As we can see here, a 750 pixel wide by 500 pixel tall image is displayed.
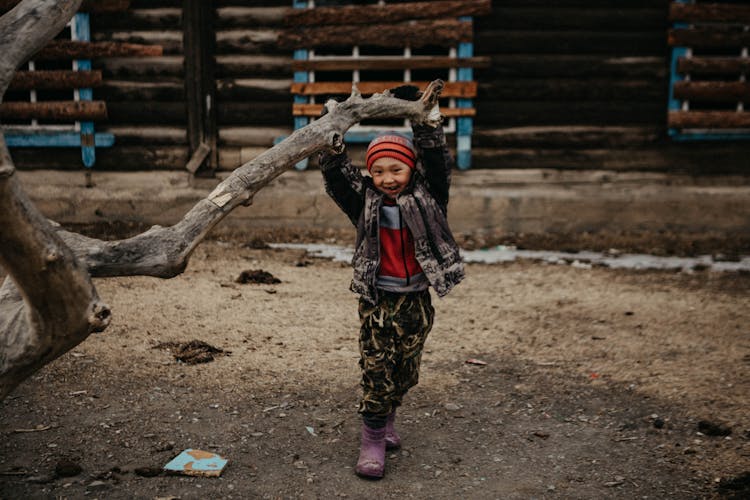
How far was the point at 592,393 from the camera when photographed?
4.18m

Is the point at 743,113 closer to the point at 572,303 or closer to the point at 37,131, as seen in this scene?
the point at 572,303

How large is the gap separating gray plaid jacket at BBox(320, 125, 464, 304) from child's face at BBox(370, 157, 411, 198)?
0.13ft

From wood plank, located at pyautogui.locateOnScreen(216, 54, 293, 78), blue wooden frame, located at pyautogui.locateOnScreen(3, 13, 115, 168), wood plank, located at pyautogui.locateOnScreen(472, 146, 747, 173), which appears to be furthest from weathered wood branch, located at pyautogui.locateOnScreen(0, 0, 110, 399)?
wood plank, located at pyautogui.locateOnScreen(472, 146, 747, 173)

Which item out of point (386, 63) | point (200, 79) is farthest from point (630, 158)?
point (200, 79)

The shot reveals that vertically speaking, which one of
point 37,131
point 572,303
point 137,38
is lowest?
point 572,303

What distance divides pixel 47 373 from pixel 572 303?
396 cm

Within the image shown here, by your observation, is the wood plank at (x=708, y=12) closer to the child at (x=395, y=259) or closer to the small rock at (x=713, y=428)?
the small rock at (x=713, y=428)

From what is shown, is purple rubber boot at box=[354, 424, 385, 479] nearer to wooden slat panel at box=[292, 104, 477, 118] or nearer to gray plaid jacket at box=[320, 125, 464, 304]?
gray plaid jacket at box=[320, 125, 464, 304]

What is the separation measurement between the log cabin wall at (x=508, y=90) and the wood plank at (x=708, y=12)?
0.23 metres

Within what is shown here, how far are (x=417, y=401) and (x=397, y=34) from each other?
5.29 metres

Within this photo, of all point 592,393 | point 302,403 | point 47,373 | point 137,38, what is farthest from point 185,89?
point 592,393

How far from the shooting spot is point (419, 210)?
329 cm

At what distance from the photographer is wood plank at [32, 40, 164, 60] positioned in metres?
8.26

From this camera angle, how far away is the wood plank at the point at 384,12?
8156 mm
